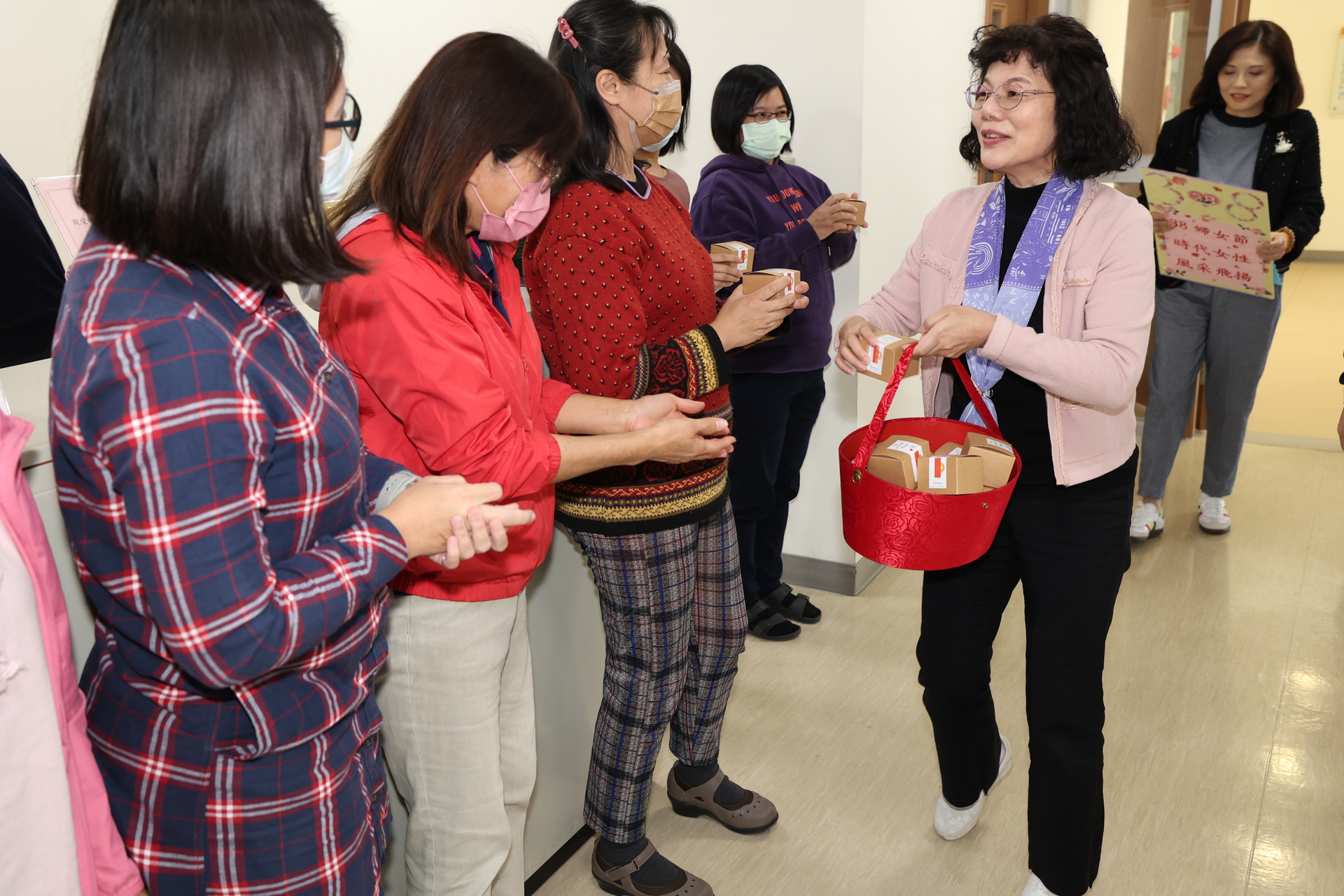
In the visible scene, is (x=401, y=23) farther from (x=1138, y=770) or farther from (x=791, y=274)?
(x=1138, y=770)

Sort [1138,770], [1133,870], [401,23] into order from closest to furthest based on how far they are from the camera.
A: [1133,870]
[1138,770]
[401,23]

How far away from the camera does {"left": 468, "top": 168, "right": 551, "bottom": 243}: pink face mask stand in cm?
137

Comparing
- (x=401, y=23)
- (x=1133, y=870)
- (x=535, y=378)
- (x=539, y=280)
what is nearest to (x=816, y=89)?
(x=401, y=23)

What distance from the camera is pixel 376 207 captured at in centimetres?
133

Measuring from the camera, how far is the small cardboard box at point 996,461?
164cm

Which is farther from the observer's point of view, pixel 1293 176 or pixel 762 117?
pixel 1293 176

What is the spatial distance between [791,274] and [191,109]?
1.23m

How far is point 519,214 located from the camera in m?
1.39

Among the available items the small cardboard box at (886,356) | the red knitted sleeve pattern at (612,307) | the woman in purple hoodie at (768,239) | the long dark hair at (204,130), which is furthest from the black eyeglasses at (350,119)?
the woman in purple hoodie at (768,239)

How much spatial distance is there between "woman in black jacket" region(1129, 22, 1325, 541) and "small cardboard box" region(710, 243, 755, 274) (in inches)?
62.6

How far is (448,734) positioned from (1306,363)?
22.3 ft

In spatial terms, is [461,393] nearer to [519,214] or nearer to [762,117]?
[519,214]

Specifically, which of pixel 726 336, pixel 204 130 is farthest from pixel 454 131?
pixel 726 336

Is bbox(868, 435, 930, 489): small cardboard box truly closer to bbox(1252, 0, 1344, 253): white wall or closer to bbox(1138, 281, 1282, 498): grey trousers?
bbox(1138, 281, 1282, 498): grey trousers
